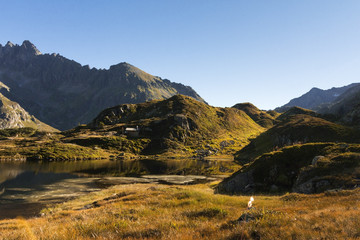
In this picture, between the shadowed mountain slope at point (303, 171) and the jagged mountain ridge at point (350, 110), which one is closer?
the shadowed mountain slope at point (303, 171)

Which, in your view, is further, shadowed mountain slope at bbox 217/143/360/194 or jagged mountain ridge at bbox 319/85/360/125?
jagged mountain ridge at bbox 319/85/360/125

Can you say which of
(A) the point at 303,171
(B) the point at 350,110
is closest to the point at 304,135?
(B) the point at 350,110

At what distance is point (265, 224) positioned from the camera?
32.3 feet

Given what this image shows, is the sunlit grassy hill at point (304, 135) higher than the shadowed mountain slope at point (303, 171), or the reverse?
the sunlit grassy hill at point (304, 135)

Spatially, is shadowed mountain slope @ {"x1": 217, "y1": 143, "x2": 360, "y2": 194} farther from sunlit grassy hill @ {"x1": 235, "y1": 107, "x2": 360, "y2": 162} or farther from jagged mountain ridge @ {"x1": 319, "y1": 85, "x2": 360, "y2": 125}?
jagged mountain ridge @ {"x1": 319, "y1": 85, "x2": 360, "y2": 125}

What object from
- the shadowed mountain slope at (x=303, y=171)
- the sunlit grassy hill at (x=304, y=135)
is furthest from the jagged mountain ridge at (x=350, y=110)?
the shadowed mountain slope at (x=303, y=171)

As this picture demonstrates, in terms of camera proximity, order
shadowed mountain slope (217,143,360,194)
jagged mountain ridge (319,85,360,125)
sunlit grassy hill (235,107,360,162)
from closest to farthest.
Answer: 1. shadowed mountain slope (217,143,360,194)
2. sunlit grassy hill (235,107,360,162)
3. jagged mountain ridge (319,85,360,125)

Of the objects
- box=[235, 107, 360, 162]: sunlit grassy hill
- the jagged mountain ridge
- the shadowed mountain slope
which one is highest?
the jagged mountain ridge

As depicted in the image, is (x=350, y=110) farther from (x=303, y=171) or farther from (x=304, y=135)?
(x=303, y=171)

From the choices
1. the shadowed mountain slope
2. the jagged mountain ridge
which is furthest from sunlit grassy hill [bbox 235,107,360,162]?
the shadowed mountain slope

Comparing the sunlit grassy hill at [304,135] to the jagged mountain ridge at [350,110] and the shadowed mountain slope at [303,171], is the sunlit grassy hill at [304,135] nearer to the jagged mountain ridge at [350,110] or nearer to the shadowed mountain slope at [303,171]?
the jagged mountain ridge at [350,110]

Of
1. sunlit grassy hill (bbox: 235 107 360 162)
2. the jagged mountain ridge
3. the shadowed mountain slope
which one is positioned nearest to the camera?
the shadowed mountain slope

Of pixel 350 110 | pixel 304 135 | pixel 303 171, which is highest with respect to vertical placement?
pixel 350 110

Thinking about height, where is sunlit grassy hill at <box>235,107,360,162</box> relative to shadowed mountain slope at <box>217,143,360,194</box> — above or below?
above
